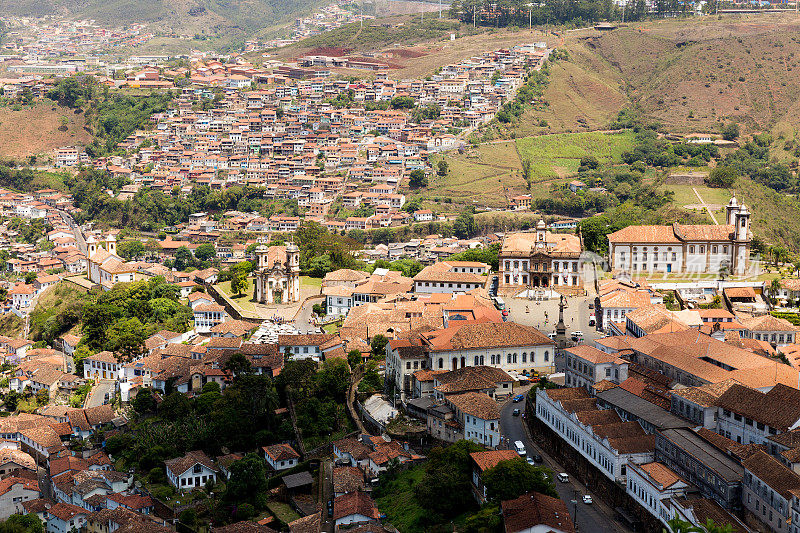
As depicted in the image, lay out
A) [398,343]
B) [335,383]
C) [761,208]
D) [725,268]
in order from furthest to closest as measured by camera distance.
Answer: [761,208] < [725,268] < [398,343] < [335,383]

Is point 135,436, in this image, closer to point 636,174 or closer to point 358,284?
point 358,284

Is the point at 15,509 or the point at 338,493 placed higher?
the point at 338,493

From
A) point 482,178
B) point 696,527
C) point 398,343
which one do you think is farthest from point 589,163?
point 696,527

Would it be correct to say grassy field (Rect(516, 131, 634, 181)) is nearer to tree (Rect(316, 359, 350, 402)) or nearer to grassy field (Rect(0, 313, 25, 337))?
grassy field (Rect(0, 313, 25, 337))

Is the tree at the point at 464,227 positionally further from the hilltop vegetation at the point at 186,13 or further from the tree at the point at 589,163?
the hilltop vegetation at the point at 186,13

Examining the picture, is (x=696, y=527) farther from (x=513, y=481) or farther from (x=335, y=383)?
(x=335, y=383)

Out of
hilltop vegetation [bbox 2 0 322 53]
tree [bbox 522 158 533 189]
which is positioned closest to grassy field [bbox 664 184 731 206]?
tree [bbox 522 158 533 189]

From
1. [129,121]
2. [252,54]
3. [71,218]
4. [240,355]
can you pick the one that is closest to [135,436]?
[240,355]

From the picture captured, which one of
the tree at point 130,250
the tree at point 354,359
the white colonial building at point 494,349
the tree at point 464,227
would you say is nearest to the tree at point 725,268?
the white colonial building at point 494,349
